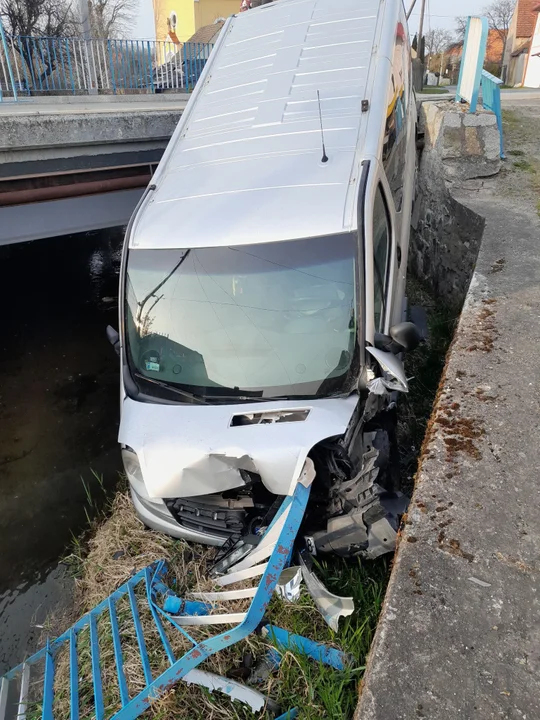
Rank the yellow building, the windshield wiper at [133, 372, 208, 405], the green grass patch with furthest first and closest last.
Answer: the yellow building
the green grass patch
the windshield wiper at [133, 372, 208, 405]

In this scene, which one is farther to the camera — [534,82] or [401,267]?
[534,82]

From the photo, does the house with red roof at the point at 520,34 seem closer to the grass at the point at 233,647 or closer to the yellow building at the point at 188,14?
the yellow building at the point at 188,14

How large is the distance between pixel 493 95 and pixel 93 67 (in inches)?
337

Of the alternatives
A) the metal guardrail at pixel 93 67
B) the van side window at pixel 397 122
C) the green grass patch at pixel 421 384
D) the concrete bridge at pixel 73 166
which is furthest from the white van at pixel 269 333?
the metal guardrail at pixel 93 67

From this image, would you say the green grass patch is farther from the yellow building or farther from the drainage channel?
the yellow building

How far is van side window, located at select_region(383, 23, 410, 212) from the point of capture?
5188mm

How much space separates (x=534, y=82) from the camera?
3722 centimetres

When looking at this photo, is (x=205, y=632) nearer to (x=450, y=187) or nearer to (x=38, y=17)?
(x=450, y=187)

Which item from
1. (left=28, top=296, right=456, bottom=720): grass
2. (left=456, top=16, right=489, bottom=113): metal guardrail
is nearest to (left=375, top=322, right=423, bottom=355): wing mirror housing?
(left=28, top=296, right=456, bottom=720): grass

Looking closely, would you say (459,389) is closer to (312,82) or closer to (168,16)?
(312,82)

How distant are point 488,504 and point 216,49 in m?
6.25

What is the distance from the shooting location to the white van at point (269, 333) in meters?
3.46

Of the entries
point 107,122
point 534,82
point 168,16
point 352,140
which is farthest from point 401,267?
point 534,82

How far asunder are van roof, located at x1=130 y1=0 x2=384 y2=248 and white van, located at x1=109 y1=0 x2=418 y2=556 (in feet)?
0.06
